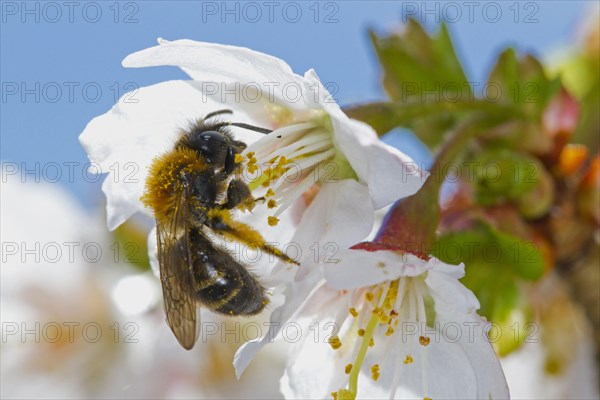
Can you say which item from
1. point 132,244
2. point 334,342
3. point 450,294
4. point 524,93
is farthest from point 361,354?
point 132,244

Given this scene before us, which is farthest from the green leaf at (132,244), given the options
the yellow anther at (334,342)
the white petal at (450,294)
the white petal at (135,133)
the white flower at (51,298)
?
the white petal at (450,294)

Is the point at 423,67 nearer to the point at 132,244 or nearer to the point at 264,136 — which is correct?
the point at 264,136

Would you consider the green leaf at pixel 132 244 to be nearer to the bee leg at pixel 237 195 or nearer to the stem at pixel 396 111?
the bee leg at pixel 237 195

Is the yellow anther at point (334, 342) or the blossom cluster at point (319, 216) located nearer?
the blossom cluster at point (319, 216)

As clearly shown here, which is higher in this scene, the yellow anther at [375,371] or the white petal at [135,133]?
the white petal at [135,133]

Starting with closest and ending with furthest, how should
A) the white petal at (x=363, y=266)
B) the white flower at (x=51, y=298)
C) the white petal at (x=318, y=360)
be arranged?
the white petal at (x=363, y=266) → the white petal at (x=318, y=360) → the white flower at (x=51, y=298)

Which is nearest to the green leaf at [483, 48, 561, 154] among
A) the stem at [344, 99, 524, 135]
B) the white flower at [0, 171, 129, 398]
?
the stem at [344, 99, 524, 135]

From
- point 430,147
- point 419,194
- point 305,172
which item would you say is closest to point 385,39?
point 430,147
